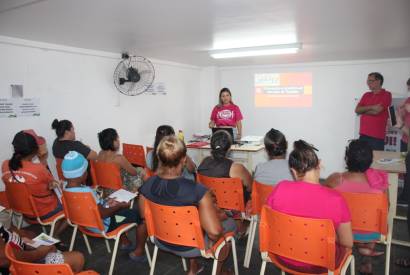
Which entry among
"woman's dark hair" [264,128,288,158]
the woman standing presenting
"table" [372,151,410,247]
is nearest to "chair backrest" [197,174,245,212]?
"woman's dark hair" [264,128,288,158]

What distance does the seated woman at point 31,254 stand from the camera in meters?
1.73

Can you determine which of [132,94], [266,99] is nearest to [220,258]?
[132,94]

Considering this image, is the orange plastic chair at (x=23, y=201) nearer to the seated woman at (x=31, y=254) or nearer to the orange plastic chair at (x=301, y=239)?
the seated woman at (x=31, y=254)

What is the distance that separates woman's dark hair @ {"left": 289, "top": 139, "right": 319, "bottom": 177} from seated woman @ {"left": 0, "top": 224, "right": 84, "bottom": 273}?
1540 millimetres

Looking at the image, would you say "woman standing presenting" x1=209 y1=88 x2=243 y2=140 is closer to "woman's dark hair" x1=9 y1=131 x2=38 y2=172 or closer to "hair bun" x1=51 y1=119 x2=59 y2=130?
"hair bun" x1=51 y1=119 x2=59 y2=130

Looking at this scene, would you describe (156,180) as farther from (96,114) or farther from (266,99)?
(266,99)

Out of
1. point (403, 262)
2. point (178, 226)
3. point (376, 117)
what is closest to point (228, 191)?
point (178, 226)

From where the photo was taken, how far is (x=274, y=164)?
8.20 feet

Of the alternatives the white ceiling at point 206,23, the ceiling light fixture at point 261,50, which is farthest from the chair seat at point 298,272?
the ceiling light fixture at point 261,50

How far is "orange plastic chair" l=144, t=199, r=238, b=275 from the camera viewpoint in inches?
71.2

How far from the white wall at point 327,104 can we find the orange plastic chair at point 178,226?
4.52 metres

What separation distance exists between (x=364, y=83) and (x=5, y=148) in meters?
5.74

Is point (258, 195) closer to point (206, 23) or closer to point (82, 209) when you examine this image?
point (82, 209)

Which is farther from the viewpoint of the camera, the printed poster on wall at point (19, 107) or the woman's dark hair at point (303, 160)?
the printed poster on wall at point (19, 107)
